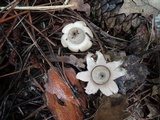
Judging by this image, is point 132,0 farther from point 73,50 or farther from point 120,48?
point 73,50

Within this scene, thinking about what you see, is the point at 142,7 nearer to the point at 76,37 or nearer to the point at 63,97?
the point at 76,37

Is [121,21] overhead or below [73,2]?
below

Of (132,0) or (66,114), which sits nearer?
(66,114)

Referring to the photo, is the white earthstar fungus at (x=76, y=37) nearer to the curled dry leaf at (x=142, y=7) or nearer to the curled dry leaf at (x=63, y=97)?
the curled dry leaf at (x=63, y=97)

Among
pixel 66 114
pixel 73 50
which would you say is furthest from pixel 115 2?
pixel 66 114

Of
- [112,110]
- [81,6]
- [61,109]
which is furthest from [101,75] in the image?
[81,6]

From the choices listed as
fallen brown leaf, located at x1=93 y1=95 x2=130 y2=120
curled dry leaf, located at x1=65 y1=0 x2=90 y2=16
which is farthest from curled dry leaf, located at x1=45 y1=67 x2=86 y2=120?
curled dry leaf, located at x1=65 y1=0 x2=90 y2=16

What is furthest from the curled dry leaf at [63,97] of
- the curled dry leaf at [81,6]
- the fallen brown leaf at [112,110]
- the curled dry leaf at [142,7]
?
the curled dry leaf at [142,7]

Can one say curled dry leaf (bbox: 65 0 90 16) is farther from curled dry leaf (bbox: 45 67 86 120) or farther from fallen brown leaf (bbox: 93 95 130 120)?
fallen brown leaf (bbox: 93 95 130 120)

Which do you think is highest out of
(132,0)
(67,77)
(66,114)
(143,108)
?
(132,0)
